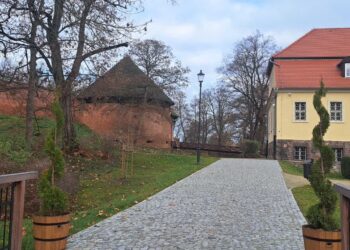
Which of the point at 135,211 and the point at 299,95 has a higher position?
the point at 299,95

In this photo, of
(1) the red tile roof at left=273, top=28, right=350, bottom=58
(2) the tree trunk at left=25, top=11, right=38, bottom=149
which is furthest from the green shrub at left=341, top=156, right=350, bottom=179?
(2) the tree trunk at left=25, top=11, right=38, bottom=149

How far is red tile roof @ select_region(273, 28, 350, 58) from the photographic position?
40.6 m

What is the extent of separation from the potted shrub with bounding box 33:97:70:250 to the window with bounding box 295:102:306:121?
3359 cm

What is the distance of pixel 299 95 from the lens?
38.1 meters

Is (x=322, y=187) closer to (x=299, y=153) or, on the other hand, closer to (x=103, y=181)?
(x=103, y=181)

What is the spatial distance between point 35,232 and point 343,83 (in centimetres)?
3505

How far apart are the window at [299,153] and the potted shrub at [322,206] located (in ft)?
108

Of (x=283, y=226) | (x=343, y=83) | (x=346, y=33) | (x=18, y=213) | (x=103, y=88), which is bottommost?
(x=283, y=226)

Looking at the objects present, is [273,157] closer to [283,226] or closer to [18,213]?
[283,226]

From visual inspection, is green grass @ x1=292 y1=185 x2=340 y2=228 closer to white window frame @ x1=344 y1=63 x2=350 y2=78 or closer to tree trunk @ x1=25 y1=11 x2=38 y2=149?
tree trunk @ x1=25 y1=11 x2=38 y2=149

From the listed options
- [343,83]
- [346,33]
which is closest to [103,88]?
[343,83]

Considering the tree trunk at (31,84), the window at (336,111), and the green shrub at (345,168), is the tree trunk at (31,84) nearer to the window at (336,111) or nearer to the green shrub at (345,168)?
the green shrub at (345,168)

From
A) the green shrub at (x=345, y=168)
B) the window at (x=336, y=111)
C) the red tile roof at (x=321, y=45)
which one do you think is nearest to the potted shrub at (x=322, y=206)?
the green shrub at (x=345, y=168)

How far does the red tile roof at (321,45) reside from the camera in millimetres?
40562
